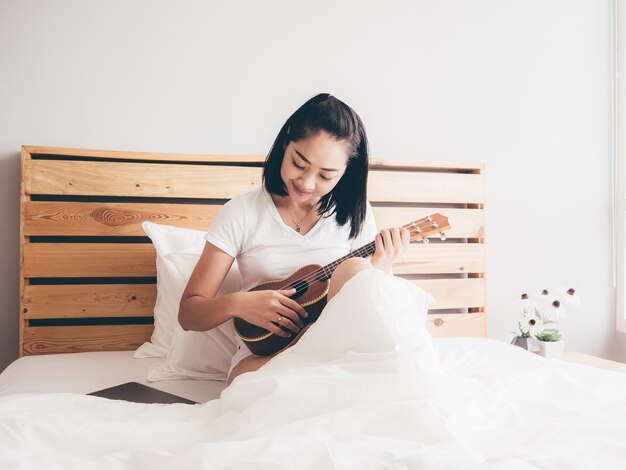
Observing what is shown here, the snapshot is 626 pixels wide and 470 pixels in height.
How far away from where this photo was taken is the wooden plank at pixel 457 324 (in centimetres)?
221

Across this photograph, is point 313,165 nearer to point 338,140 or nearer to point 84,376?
point 338,140

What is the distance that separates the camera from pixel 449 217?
7.41ft

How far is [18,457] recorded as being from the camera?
2.25ft

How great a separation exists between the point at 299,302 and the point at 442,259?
1.09 m

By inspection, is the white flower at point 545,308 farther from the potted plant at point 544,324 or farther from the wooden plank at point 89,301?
the wooden plank at point 89,301

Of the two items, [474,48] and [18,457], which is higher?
[474,48]

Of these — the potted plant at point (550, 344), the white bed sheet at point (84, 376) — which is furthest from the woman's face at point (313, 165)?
the potted plant at point (550, 344)

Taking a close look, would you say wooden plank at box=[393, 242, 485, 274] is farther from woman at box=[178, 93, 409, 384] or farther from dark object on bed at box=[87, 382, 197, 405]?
dark object on bed at box=[87, 382, 197, 405]

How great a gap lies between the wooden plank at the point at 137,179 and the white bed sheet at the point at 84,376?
1.95ft

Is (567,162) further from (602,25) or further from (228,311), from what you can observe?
(228,311)

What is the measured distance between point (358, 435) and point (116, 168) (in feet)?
5.02

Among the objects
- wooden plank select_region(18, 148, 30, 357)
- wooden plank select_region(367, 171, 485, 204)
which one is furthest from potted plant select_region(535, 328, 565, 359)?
wooden plank select_region(18, 148, 30, 357)

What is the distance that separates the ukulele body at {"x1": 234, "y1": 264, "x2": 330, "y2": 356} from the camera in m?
1.29

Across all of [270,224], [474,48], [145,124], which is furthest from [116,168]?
[474,48]
